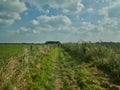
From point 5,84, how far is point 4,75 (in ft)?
1.67

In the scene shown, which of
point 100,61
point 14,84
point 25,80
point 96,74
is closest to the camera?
point 14,84

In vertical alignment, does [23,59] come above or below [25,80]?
above

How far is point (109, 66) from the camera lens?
16859 millimetres

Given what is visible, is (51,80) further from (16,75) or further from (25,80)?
(16,75)

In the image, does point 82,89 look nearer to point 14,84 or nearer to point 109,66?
point 14,84

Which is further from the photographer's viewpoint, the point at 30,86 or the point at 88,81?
the point at 88,81

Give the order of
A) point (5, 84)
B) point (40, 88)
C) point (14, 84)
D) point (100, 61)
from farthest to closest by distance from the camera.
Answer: point (100, 61) < point (40, 88) < point (14, 84) < point (5, 84)

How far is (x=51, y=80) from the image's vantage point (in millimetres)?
14383

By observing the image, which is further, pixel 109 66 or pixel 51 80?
pixel 109 66

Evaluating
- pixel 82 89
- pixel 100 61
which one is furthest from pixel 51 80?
pixel 100 61

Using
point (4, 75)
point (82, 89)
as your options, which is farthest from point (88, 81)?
point (4, 75)

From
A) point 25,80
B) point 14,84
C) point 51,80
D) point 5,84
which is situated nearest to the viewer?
point 5,84

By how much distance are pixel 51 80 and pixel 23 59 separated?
6.95 ft

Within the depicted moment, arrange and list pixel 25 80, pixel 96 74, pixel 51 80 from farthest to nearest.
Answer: pixel 96 74
pixel 51 80
pixel 25 80
